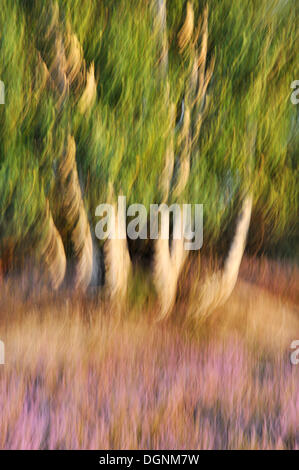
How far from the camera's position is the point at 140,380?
428 cm

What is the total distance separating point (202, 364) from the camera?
14.8 ft

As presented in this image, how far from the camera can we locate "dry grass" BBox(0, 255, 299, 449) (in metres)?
3.88

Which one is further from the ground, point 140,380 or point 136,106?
point 136,106

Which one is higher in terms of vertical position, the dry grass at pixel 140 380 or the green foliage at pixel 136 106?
the green foliage at pixel 136 106

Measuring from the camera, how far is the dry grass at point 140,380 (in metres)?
3.88

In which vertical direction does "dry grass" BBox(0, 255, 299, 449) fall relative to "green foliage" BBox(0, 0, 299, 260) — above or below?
below

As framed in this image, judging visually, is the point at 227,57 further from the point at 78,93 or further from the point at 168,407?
the point at 168,407

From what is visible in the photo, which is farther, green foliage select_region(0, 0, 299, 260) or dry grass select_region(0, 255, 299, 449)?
green foliage select_region(0, 0, 299, 260)

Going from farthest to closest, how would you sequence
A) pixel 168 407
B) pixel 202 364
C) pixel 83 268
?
pixel 83 268 → pixel 202 364 → pixel 168 407

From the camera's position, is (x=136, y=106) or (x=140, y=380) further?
(x=136, y=106)

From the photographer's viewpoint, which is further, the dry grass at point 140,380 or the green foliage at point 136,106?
the green foliage at point 136,106

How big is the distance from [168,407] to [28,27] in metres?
2.93
